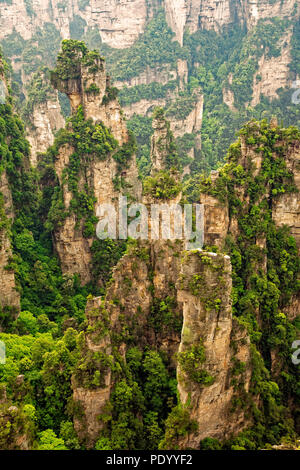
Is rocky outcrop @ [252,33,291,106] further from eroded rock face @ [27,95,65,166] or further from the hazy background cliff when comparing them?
eroded rock face @ [27,95,65,166]

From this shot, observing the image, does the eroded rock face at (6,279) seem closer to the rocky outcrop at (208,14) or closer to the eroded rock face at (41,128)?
the eroded rock face at (41,128)

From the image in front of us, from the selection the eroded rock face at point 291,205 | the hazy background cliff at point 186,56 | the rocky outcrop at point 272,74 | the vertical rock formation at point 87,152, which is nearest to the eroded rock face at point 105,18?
the hazy background cliff at point 186,56

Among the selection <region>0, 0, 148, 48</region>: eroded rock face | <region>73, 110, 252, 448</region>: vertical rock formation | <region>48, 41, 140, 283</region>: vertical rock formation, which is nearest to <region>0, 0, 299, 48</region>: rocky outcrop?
<region>0, 0, 148, 48</region>: eroded rock face

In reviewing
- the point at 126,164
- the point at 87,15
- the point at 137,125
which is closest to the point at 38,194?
the point at 126,164

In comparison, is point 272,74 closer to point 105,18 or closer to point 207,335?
point 105,18

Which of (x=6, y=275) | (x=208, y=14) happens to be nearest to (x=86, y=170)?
(x=6, y=275)

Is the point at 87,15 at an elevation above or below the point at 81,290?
above

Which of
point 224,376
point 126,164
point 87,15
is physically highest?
point 87,15
